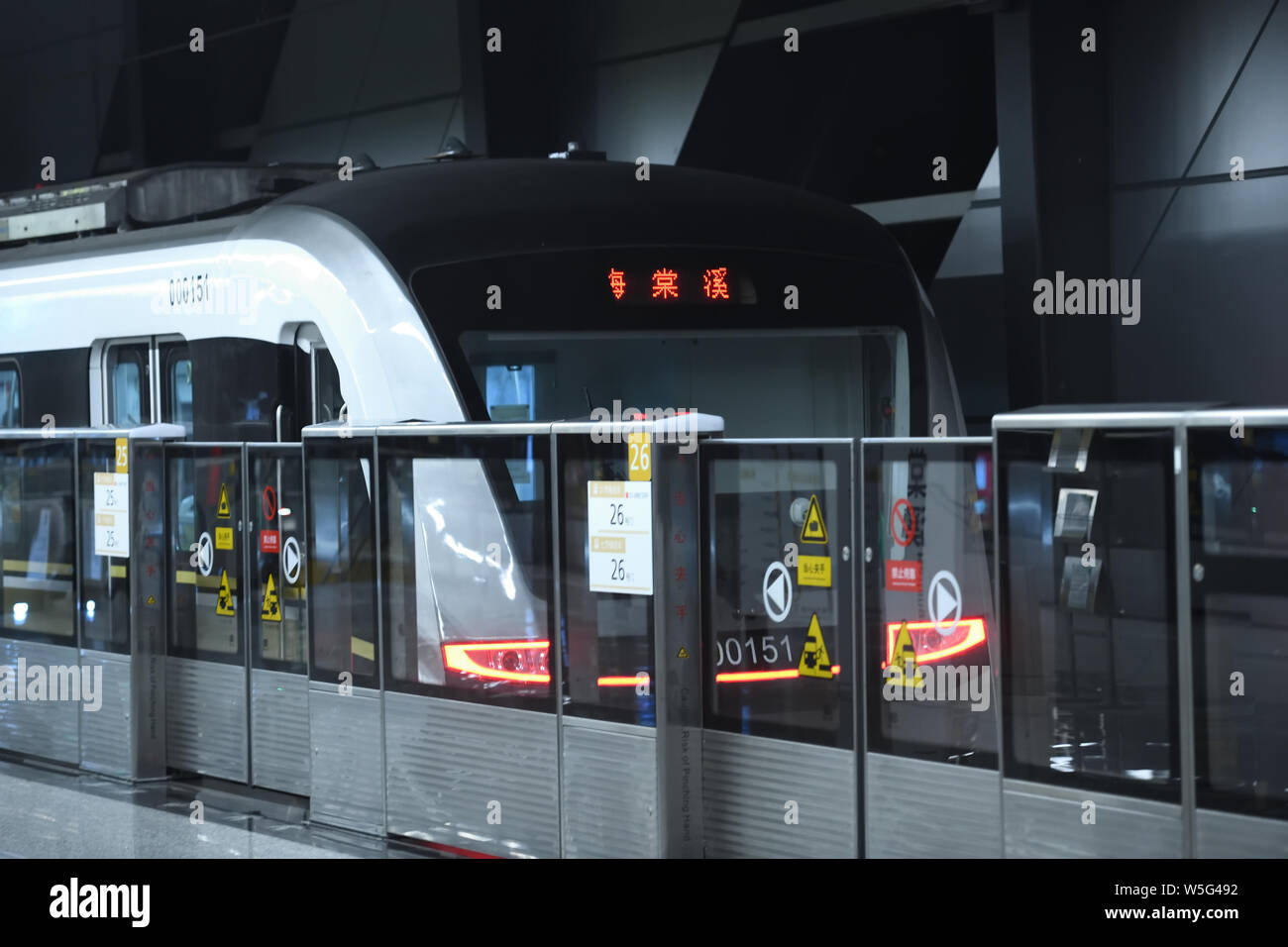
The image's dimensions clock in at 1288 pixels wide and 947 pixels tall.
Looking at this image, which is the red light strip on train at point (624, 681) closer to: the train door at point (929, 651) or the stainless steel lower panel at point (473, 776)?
the stainless steel lower panel at point (473, 776)

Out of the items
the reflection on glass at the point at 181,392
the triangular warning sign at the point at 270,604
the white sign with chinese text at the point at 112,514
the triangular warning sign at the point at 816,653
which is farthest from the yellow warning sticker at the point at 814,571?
the reflection on glass at the point at 181,392

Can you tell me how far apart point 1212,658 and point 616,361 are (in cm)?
433

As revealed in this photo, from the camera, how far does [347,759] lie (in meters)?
6.98

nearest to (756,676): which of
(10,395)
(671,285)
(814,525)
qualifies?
(814,525)

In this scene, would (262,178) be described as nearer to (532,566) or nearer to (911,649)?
(532,566)

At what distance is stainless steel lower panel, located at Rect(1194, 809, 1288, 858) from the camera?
4.37 m

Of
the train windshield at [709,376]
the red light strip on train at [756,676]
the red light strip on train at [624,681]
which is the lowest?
the red light strip on train at [624,681]

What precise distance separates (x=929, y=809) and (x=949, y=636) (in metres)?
0.54

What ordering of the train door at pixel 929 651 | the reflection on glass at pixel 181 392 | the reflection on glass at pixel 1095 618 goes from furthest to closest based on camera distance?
the reflection on glass at pixel 181 392, the train door at pixel 929 651, the reflection on glass at pixel 1095 618

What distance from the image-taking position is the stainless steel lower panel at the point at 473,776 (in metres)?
6.22

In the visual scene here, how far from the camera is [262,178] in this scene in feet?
33.7

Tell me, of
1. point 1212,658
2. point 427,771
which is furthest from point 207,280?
point 1212,658

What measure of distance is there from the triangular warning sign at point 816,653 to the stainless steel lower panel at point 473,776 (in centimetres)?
110

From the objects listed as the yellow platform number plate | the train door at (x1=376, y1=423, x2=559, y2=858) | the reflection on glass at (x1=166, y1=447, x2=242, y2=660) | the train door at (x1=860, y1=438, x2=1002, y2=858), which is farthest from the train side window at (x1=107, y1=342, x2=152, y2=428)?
the train door at (x1=860, y1=438, x2=1002, y2=858)
